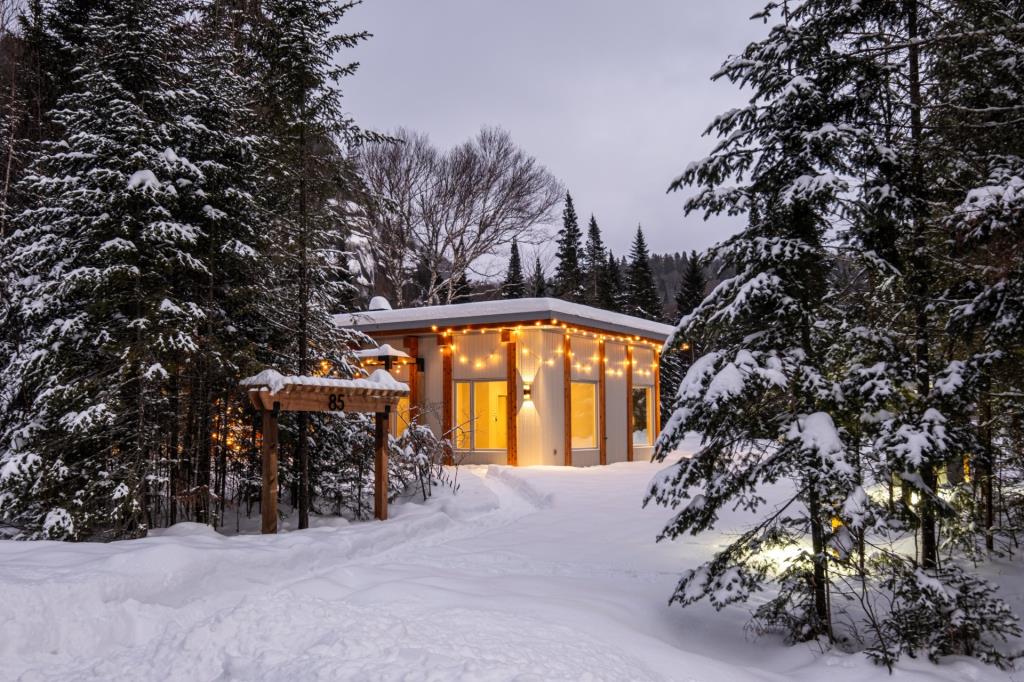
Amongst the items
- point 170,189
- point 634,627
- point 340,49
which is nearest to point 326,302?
point 170,189

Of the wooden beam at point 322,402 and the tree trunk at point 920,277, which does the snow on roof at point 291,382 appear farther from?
the tree trunk at point 920,277

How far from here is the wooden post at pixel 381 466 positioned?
839 cm

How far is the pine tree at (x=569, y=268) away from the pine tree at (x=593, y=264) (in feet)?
1.37

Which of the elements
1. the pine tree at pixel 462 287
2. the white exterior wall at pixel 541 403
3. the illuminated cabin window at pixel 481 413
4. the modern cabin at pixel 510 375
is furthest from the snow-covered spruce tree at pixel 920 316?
the pine tree at pixel 462 287

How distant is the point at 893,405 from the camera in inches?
176

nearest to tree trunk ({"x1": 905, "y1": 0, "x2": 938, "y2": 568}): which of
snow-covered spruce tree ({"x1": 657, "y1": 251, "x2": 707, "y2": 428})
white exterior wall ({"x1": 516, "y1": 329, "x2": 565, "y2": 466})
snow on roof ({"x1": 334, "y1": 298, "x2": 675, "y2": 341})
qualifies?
snow on roof ({"x1": 334, "y1": 298, "x2": 675, "y2": 341})

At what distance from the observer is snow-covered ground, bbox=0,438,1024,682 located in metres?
3.91

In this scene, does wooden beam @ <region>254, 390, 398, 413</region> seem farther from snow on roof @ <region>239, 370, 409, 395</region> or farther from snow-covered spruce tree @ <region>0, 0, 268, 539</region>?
snow-covered spruce tree @ <region>0, 0, 268, 539</region>

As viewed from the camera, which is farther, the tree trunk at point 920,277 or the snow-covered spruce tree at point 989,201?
the tree trunk at point 920,277

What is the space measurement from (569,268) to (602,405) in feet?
72.7

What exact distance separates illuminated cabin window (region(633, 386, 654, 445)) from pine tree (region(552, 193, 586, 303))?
18.1 m

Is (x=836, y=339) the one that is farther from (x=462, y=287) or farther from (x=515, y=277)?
(x=515, y=277)

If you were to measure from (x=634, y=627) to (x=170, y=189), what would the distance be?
226 inches

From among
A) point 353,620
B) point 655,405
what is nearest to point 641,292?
point 655,405
